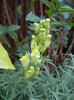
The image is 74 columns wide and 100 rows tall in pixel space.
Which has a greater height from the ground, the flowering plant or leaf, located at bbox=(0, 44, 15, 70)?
leaf, located at bbox=(0, 44, 15, 70)

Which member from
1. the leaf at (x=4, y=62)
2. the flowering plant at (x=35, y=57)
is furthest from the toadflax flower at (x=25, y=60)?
the leaf at (x=4, y=62)

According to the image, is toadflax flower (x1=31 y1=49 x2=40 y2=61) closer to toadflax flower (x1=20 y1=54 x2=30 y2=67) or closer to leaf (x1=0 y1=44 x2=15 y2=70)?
toadflax flower (x1=20 y1=54 x2=30 y2=67)

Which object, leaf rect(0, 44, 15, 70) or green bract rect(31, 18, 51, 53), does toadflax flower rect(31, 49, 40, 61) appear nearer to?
green bract rect(31, 18, 51, 53)

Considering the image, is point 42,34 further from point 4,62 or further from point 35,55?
point 4,62

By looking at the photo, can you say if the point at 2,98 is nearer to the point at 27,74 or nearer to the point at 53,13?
the point at 27,74

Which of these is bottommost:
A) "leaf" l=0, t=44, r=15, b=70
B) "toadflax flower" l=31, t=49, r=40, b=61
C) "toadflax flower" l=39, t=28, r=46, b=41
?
"toadflax flower" l=31, t=49, r=40, b=61

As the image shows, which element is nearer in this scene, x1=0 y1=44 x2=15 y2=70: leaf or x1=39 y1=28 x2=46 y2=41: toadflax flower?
x1=0 y1=44 x2=15 y2=70: leaf

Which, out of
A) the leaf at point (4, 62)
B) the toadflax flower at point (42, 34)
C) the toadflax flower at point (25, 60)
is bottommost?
the toadflax flower at point (25, 60)

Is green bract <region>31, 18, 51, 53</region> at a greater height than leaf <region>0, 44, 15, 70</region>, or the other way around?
leaf <region>0, 44, 15, 70</region>

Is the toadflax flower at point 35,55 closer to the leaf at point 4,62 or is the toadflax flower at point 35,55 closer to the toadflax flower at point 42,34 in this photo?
the toadflax flower at point 42,34

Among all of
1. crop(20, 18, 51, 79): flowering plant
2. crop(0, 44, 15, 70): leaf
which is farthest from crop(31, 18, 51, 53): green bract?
crop(0, 44, 15, 70): leaf

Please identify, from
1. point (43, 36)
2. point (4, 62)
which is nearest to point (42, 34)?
point (43, 36)

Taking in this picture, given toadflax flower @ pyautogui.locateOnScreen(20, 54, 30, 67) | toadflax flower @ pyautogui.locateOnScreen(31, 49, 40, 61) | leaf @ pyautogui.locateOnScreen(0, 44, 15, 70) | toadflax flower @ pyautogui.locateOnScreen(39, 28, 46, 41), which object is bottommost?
toadflax flower @ pyautogui.locateOnScreen(20, 54, 30, 67)
